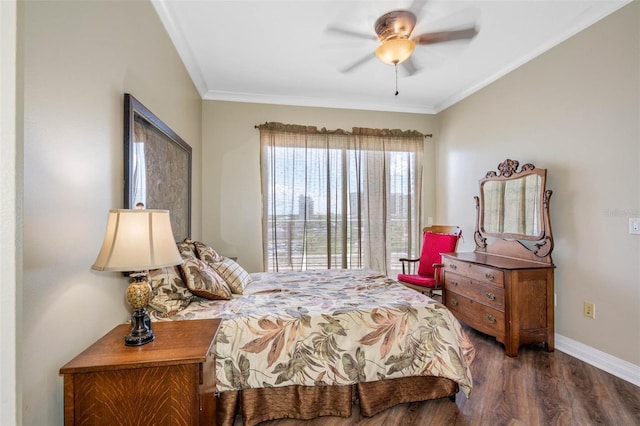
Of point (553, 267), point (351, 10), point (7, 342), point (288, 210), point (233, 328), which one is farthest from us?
point (288, 210)

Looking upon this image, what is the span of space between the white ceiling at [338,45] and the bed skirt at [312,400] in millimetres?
2723

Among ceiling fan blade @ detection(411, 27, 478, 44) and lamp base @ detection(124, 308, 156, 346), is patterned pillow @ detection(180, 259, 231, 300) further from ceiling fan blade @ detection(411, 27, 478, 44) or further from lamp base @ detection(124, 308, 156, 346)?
ceiling fan blade @ detection(411, 27, 478, 44)

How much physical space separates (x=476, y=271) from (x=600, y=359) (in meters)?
1.08

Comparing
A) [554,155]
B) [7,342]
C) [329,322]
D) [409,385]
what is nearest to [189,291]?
[329,322]

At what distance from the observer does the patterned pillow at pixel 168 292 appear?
1.71 meters

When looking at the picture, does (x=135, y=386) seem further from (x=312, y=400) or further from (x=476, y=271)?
(x=476, y=271)

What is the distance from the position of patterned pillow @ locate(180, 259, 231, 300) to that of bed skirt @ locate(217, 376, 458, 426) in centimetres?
62

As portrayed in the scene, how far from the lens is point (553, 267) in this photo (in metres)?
2.58

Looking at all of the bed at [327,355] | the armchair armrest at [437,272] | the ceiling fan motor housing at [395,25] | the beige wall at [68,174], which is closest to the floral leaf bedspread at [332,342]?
the bed at [327,355]

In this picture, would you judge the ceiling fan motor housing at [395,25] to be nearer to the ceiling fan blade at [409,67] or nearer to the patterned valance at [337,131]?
the ceiling fan blade at [409,67]

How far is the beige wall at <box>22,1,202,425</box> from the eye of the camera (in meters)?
0.97

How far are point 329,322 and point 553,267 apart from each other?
7.24 feet

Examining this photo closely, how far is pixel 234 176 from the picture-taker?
3.93 m

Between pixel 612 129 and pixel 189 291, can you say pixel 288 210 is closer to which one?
pixel 189 291
